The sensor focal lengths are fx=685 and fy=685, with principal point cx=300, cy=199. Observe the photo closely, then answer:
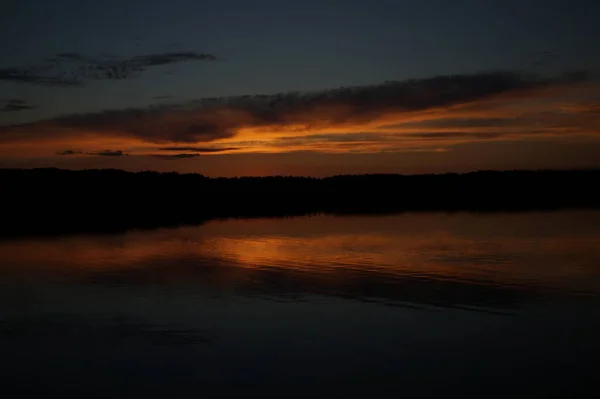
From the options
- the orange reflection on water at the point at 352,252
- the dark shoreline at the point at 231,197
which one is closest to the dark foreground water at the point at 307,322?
the orange reflection on water at the point at 352,252

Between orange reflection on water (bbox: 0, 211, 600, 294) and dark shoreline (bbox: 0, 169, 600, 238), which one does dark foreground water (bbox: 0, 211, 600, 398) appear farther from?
dark shoreline (bbox: 0, 169, 600, 238)

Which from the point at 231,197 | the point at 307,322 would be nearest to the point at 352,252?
the point at 307,322

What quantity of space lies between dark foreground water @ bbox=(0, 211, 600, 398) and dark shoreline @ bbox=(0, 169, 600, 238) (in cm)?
1599

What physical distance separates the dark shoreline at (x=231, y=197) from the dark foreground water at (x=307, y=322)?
16.0m

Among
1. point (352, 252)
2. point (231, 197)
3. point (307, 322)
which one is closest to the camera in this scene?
point (307, 322)

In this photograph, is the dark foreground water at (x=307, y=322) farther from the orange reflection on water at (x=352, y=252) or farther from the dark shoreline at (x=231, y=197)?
the dark shoreline at (x=231, y=197)

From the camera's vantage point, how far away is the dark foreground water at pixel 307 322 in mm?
8789

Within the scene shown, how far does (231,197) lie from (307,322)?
59.4 metres

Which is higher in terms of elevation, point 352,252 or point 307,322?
point 352,252

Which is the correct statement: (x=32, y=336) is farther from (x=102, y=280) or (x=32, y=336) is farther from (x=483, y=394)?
(x=483, y=394)

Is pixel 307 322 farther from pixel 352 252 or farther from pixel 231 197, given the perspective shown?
pixel 231 197

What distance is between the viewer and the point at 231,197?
70.7 meters

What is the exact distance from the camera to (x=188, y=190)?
229ft

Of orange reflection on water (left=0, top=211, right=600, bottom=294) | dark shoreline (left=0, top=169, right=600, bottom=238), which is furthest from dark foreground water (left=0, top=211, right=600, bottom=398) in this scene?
dark shoreline (left=0, top=169, right=600, bottom=238)
